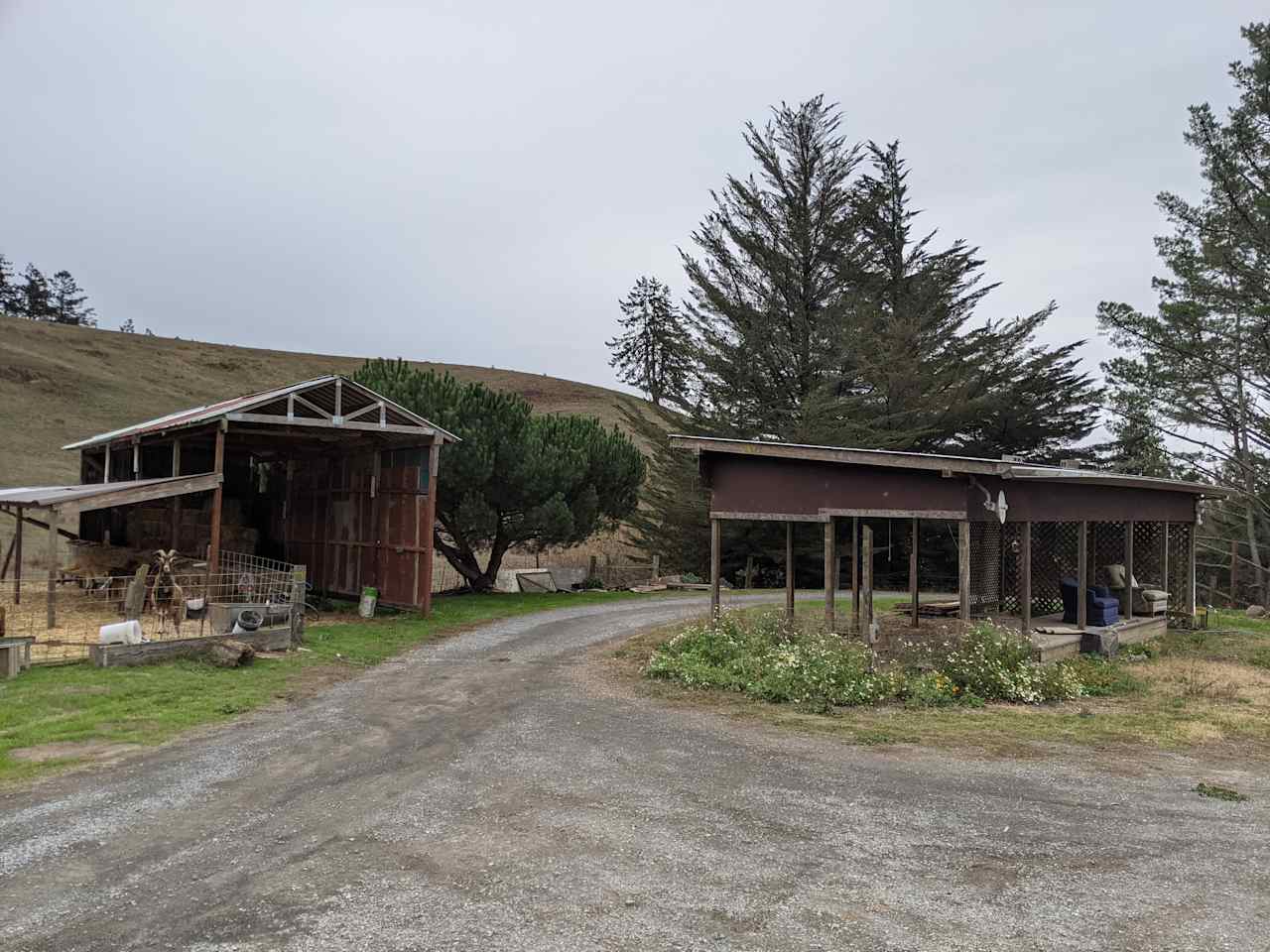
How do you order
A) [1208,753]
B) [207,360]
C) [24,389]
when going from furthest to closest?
[207,360]
[24,389]
[1208,753]

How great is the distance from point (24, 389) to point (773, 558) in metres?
46.3

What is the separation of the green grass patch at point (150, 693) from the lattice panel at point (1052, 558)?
37.6ft

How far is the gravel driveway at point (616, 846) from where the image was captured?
4.19 m

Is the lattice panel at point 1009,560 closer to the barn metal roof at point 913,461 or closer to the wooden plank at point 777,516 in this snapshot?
the barn metal roof at point 913,461

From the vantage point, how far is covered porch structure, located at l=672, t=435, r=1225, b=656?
11.5 metres

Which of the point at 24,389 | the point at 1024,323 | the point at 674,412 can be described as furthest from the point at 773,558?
the point at 24,389

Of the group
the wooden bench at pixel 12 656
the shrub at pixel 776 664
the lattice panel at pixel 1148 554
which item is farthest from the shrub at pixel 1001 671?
the wooden bench at pixel 12 656

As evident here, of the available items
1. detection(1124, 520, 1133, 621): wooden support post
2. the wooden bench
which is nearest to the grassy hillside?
detection(1124, 520, 1133, 621): wooden support post

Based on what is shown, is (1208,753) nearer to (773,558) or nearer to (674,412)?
(773,558)

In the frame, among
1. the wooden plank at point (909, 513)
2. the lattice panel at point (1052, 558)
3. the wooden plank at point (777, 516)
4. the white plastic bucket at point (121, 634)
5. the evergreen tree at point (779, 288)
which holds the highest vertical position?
the evergreen tree at point (779, 288)

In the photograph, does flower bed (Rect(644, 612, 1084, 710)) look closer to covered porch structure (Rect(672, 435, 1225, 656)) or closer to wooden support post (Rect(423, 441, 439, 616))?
covered porch structure (Rect(672, 435, 1225, 656))

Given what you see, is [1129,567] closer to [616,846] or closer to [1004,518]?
[1004,518]

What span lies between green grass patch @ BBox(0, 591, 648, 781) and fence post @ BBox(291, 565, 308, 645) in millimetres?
245

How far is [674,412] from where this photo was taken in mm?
30250
